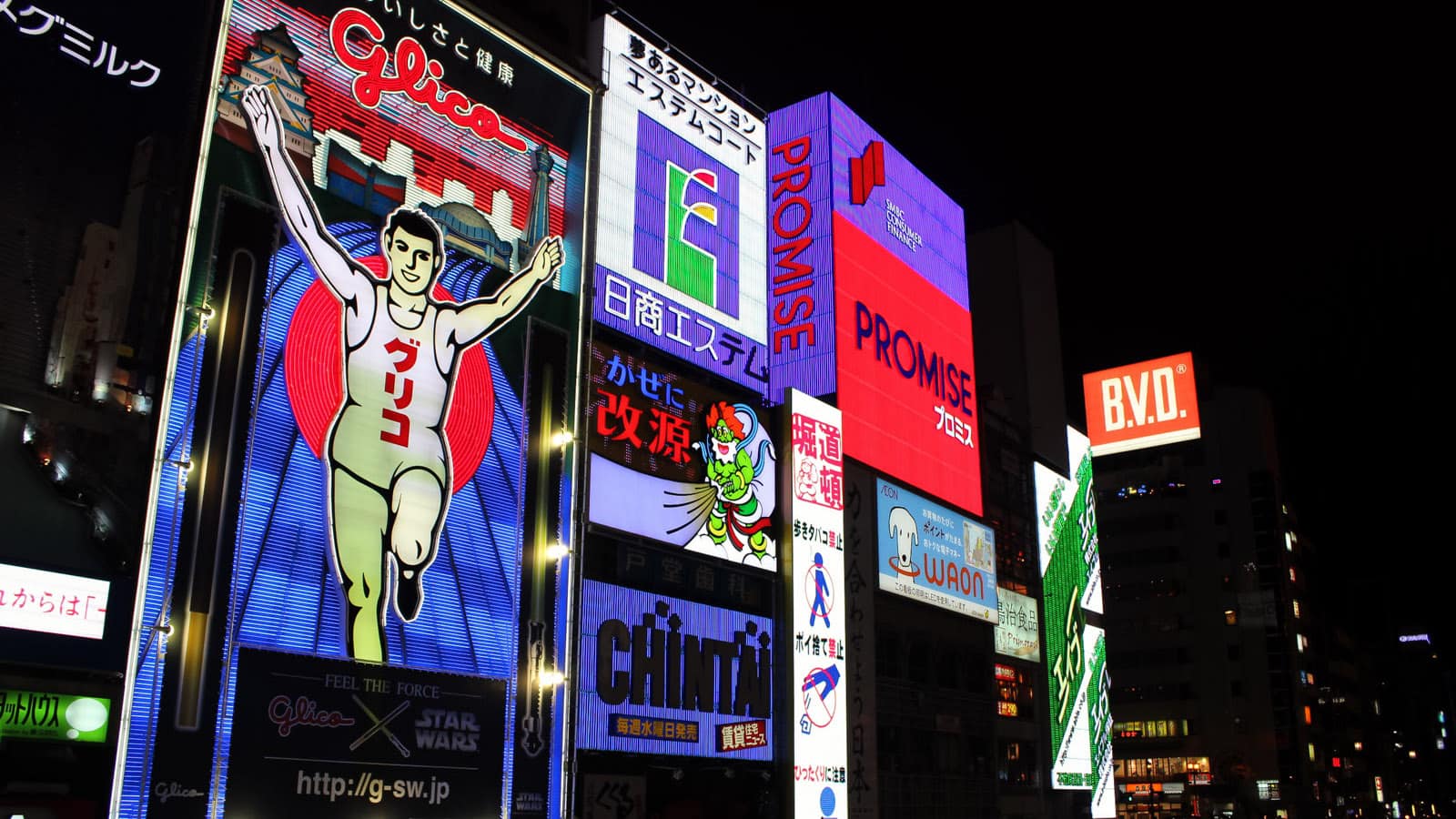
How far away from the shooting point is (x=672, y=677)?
2567cm

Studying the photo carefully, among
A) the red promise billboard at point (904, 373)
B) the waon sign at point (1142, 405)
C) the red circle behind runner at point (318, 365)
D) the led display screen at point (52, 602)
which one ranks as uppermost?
the waon sign at point (1142, 405)

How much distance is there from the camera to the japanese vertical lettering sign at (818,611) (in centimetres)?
2839

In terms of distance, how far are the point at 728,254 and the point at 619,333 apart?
16.8ft

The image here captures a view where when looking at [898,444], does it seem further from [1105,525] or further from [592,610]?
[1105,525]

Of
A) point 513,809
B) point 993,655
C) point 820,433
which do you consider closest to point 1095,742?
point 993,655

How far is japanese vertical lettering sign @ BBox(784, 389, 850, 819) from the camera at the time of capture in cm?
2839

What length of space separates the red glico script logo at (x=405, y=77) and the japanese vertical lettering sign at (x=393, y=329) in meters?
0.04

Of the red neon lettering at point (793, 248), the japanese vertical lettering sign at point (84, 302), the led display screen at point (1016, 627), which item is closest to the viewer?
the japanese vertical lettering sign at point (84, 302)

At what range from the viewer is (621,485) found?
84.0ft

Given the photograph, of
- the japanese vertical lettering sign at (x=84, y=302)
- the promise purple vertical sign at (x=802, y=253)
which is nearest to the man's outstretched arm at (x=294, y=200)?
the japanese vertical lettering sign at (x=84, y=302)

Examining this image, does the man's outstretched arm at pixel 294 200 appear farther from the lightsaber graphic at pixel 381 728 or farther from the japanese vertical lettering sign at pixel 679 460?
the lightsaber graphic at pixel 381 728

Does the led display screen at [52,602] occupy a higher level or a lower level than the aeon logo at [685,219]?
lower

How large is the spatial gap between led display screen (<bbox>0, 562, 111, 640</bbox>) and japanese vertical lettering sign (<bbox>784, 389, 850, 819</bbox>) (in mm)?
16201

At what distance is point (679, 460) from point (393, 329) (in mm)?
8261
